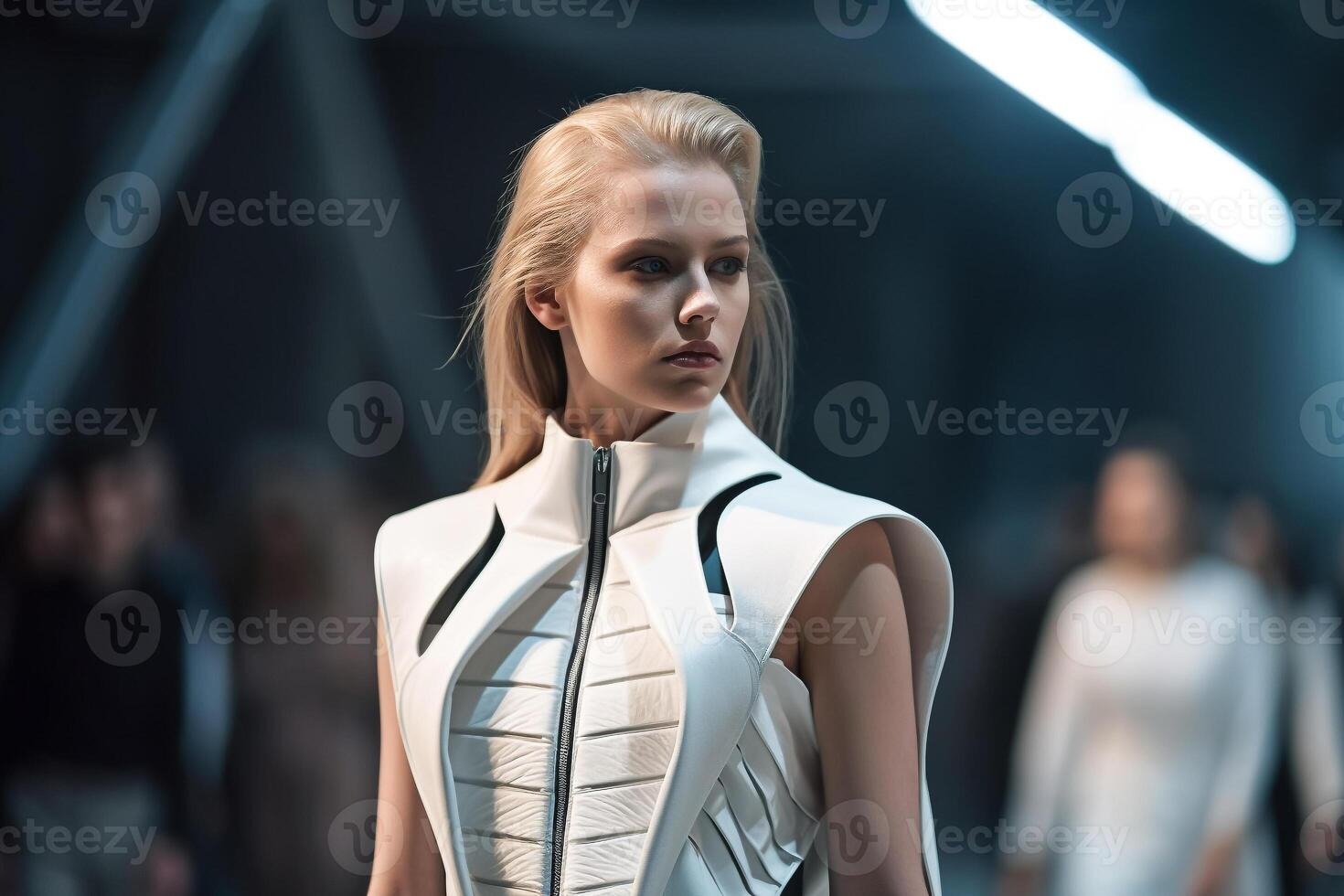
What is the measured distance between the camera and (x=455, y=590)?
1.70m

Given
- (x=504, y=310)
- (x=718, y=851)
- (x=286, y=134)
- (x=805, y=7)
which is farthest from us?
(x=286, y=134)

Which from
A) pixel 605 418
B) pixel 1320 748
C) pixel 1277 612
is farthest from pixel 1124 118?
pixel 605 418

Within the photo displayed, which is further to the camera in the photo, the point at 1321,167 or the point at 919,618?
the point at 1321,167

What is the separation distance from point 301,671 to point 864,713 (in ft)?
5.87

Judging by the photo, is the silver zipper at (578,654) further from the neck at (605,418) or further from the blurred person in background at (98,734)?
the blurred person in background at (98,734)

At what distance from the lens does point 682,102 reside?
1.62 metres

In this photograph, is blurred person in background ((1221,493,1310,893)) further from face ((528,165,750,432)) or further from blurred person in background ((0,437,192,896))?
blurred person in background ((0,437,192,896))

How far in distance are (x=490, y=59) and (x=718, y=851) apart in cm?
198

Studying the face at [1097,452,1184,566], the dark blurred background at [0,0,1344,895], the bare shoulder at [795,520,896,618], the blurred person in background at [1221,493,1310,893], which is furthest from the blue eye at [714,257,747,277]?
the blurred person in background at [1221,493,1310,893]

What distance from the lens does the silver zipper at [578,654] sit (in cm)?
150

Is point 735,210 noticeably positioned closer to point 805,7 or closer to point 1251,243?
point 805,7

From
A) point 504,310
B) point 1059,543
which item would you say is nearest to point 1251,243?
point 1059,543

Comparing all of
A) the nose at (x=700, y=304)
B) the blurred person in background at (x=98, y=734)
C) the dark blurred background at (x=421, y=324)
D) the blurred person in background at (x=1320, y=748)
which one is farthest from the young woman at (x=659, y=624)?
the blurred person in background at (x=1320, y=748)

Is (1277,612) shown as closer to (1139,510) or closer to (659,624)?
(1139,510)
